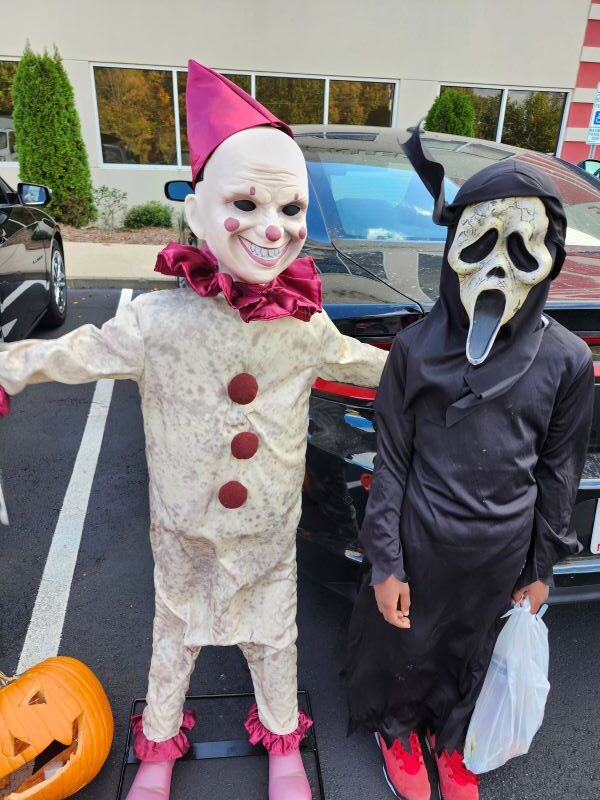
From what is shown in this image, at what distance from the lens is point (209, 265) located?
158 cm

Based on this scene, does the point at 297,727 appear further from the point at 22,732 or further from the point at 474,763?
the point at 22,732

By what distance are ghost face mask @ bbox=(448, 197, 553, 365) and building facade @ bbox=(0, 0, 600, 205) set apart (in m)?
10.7

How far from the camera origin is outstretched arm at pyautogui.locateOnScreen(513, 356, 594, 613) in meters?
1.52

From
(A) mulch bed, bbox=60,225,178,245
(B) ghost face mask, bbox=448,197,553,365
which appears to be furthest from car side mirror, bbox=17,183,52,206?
(A) mulch bed, bbox=60,225,178,245

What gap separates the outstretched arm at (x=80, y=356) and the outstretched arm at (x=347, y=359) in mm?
471

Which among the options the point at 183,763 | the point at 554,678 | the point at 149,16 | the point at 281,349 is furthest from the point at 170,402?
the point at 149,16

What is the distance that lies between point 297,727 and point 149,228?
10321 millimetres

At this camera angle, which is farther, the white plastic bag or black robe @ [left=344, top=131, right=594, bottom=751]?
the white plastic bag

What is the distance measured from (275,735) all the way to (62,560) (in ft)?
4.80

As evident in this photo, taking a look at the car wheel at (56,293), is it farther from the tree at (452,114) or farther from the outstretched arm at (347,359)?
the tree at (452,114)

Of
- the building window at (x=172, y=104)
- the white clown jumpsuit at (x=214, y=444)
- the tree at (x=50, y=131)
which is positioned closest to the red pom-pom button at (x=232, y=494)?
the white clown jumpsuit at (x=214, y=444)

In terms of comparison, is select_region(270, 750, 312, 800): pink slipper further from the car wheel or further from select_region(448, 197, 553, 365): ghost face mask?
the car wheel

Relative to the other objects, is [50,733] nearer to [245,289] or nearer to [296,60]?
[245,289]

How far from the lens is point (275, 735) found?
198cm
